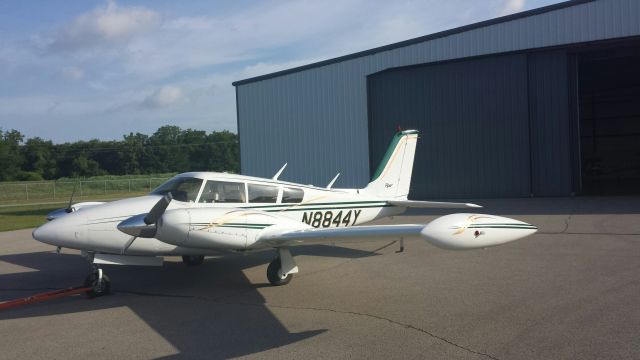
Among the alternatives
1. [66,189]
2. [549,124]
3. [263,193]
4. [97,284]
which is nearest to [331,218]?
[263,193]

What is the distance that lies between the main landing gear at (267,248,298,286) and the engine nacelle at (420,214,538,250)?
3344mm

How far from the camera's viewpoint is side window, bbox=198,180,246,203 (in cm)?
856

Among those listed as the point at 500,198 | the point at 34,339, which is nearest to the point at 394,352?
the point at 34,339

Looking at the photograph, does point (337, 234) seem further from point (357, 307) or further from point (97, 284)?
point (97, 284)

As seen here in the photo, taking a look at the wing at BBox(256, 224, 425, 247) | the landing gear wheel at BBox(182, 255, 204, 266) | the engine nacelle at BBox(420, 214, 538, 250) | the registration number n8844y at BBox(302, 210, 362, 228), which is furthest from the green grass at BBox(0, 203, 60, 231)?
A: the engine nacelle at BBox(420, 214, 538, 250)

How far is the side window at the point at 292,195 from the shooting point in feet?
31.3

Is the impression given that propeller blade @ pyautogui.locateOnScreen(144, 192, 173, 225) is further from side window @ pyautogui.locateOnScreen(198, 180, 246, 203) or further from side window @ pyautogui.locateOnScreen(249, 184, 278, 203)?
side window @ pyautogui.locateOnScreen(249, 184, 278, 203)

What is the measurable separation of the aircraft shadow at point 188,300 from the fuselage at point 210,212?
0.77m

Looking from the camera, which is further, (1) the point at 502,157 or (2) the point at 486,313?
Result: (1) the point at 502,157

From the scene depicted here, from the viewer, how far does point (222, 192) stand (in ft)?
28.7

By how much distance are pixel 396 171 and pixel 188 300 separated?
20.3ft

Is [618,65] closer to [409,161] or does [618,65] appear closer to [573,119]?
[573,119]

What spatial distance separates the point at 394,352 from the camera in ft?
17.1

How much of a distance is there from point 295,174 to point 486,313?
19.6 metres
